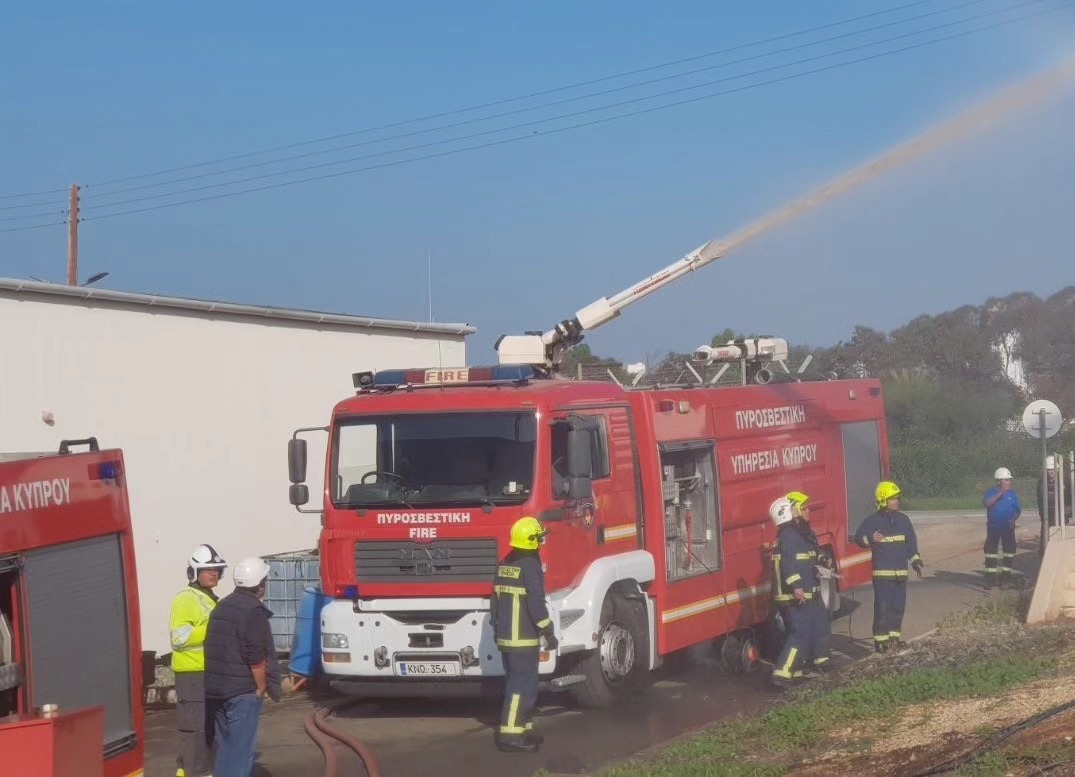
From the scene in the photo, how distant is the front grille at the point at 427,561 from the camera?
1103cm

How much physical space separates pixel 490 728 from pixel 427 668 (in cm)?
74

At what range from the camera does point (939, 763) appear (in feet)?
24.9

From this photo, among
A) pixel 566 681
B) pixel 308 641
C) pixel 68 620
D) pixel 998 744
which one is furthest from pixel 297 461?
pixel 998 744

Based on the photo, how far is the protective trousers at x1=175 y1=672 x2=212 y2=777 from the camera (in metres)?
9.03

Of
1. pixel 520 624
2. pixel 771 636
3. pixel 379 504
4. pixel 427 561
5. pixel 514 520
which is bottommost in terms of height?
pixel 771 636

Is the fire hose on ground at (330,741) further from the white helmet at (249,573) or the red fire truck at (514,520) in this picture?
the white helmet at (249,573)

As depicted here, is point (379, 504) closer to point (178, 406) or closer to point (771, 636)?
point (178, 406)

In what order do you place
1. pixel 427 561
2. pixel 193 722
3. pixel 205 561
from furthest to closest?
pixel 427 561, pixel 193 722, pixel 205 561

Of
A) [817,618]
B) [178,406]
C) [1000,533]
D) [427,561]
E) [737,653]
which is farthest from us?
[1000,533]

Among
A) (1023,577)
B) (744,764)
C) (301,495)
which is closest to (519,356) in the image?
(301,495)

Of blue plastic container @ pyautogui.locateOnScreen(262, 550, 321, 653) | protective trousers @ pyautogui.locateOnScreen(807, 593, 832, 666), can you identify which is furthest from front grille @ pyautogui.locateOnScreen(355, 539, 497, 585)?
protective trousers @ pyautogui.locateOnScreen(807, 593, 832, 666)

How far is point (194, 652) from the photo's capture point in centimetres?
904

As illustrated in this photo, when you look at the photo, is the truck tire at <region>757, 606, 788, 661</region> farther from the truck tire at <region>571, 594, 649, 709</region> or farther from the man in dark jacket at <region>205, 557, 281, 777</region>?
the man in dark jacket at <region>205, 557, 281, 777</region>

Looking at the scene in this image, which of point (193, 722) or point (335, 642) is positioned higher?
point (335, 642)
